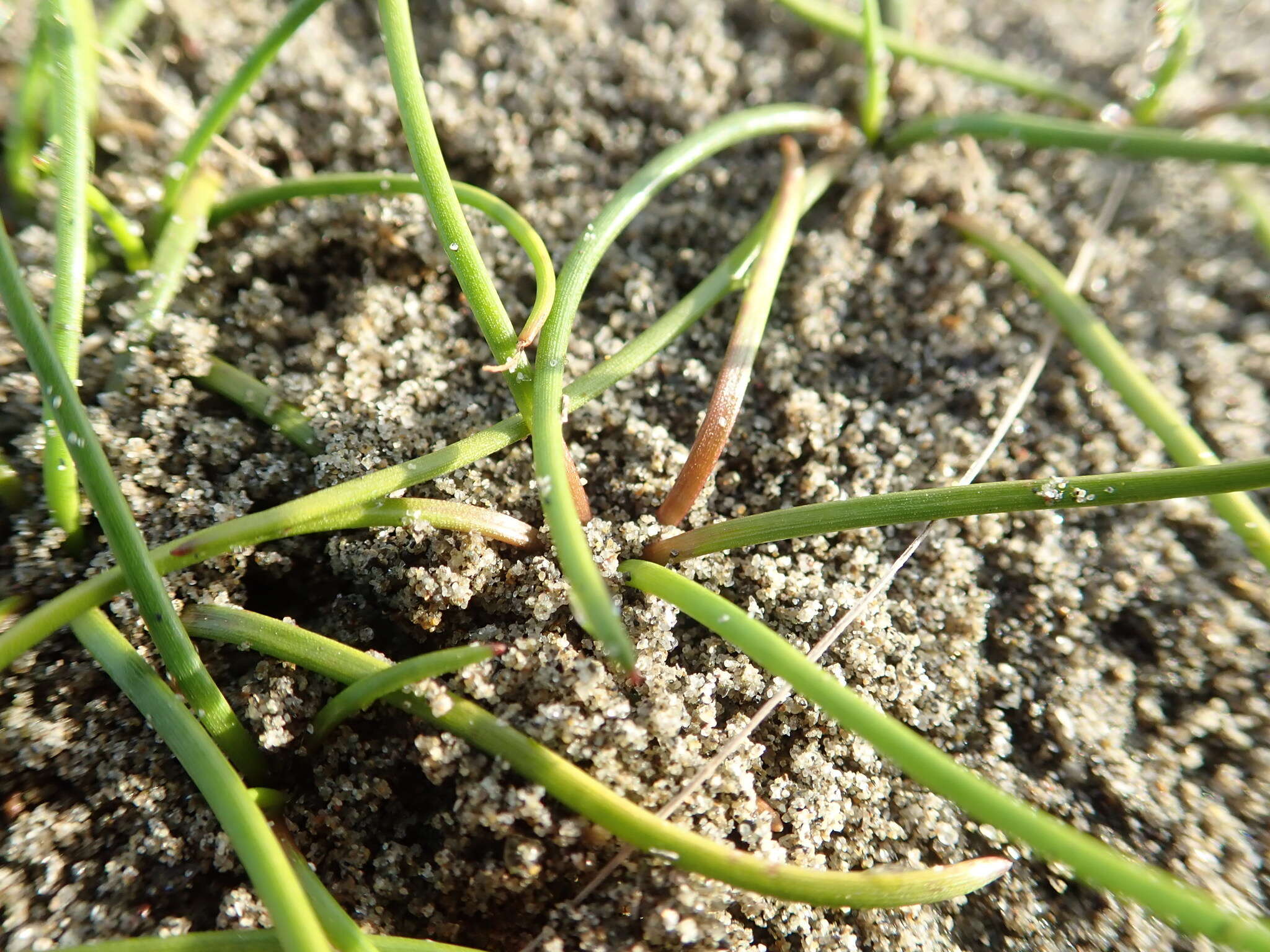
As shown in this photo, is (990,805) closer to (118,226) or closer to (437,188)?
(437,188)

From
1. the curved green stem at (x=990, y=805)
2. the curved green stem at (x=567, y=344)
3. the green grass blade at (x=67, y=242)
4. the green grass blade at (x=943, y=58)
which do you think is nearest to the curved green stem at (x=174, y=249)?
the green grass blade at (x=67, y=242)

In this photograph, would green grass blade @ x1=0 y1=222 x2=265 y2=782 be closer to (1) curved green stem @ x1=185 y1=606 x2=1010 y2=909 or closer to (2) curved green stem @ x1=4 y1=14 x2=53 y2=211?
(1) curved green stem @ x1=185 y1=606 x2=1010 y2=909

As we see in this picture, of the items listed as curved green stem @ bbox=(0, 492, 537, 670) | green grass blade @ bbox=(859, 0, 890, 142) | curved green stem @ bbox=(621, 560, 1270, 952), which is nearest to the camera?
curved green stem @ bbox=(621, 560, 1270, 952)

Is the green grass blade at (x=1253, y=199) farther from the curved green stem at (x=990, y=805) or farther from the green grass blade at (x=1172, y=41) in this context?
the curved green stem at (x=990, y=805)

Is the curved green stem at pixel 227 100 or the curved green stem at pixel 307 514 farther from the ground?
the curved green stem at pixel 227 100

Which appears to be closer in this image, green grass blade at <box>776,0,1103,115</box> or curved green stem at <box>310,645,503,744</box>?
curved green stem at <box>310,645,503,744</box>

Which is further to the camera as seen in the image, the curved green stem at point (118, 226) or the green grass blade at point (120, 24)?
the green grass blade at point (120, 24)

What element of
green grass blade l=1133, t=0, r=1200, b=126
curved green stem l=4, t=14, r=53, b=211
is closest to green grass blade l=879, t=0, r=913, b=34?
green grass blade l=1133, t=0, r=1200, b=126
